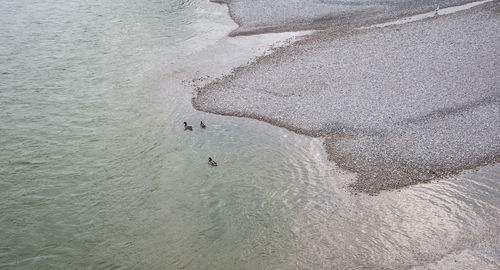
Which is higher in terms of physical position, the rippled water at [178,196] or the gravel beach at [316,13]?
the gravel beach at [316,13]

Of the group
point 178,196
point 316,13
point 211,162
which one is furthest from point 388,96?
point 316,13

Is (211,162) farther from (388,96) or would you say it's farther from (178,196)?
(388,96)

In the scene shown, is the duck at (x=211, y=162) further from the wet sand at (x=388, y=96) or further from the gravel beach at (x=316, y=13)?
the gravel beach at (x=316, y=13)

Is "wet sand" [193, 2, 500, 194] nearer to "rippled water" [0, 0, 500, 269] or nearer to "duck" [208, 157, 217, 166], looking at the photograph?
"rippled water" [0, 0, 500, 269]

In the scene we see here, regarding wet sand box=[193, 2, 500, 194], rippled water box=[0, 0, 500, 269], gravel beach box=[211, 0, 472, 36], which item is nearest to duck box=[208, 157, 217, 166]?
rippled water box=[0, 0, 500, 269]

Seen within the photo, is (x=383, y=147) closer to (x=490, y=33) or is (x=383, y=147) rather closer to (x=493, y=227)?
(x=493, y=227)

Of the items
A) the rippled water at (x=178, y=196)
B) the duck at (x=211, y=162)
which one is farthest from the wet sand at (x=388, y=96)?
the duck at (x=211, y=162)
